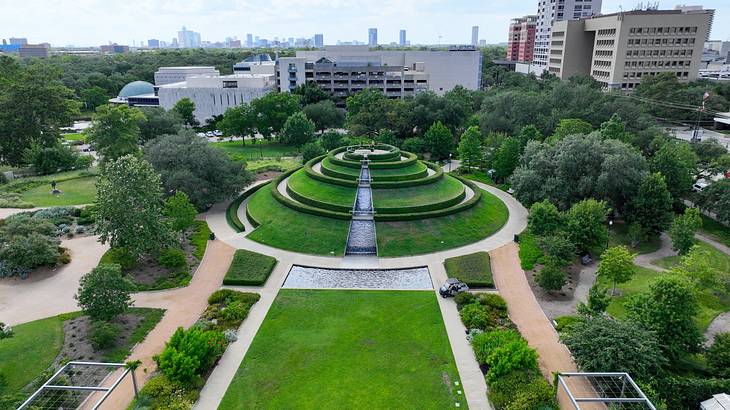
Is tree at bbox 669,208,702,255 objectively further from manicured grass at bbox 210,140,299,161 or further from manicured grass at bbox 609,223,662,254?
manicured grass at bbox 210,140,299,161

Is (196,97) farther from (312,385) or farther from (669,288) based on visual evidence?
(669,288)

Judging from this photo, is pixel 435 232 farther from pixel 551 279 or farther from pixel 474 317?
pixel 474 317

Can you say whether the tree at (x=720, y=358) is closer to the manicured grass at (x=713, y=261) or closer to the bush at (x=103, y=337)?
the manicured grass at (x=713, y=261)

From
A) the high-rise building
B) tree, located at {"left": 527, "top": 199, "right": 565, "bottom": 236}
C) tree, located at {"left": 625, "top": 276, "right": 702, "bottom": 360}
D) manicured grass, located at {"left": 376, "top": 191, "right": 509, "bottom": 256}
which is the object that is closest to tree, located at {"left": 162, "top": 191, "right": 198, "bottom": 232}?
manicured grass, located at {"left": 376, "top": 191, "right": 509, "bottom": 256}

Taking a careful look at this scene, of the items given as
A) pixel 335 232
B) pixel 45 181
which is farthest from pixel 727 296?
pixel 45 181

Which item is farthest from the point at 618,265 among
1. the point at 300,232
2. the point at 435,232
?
the point at 300,232

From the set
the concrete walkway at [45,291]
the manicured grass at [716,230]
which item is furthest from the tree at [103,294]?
the manicured grass at [716,230]

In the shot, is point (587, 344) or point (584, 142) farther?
point (584, 142)
